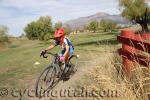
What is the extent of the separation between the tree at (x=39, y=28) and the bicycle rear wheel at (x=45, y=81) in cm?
9978

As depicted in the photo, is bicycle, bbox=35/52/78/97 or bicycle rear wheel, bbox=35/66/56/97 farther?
bicycle, bbox=35/52/78/97

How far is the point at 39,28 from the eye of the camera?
11381cm

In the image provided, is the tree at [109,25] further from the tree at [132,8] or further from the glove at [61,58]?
the glove at [61,58]

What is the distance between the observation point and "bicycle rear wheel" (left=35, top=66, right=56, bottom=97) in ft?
31.4

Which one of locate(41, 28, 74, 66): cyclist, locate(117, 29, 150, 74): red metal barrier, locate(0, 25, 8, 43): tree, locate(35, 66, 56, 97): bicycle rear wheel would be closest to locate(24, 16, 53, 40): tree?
locate(0, 25, 8, 43): tree

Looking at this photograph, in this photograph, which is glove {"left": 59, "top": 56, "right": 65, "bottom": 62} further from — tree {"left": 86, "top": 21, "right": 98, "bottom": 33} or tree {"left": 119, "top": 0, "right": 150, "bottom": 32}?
tree {"left": 86, "top": 21, "right": 98, "bottom": 33}

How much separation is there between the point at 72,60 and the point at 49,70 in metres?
2.26

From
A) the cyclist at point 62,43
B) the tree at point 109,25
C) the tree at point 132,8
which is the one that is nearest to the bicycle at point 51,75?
the cyclist at point 62,43

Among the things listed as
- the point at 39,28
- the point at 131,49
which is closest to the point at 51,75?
the point at 131,49

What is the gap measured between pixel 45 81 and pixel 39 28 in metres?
105

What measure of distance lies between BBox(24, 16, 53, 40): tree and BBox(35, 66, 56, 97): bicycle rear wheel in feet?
327

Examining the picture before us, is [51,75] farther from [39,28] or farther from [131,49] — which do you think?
[39,28]

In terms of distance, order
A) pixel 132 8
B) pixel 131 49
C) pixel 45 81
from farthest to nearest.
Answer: pixel 132 8 → pixel 45 81 → pixel 131 49

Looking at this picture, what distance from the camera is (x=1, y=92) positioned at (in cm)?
1045
